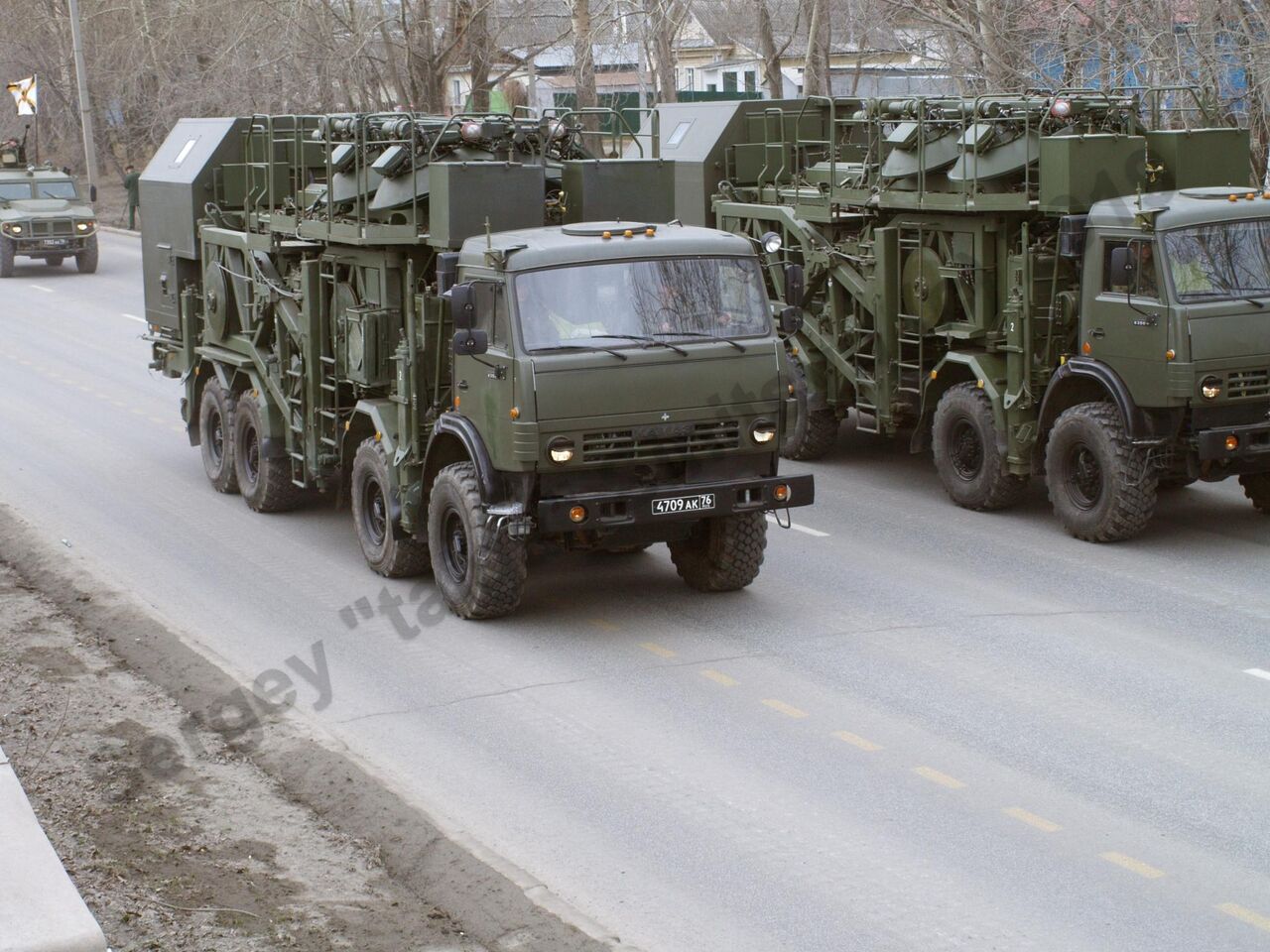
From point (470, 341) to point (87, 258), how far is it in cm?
2516

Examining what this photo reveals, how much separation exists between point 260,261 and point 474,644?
4708mm

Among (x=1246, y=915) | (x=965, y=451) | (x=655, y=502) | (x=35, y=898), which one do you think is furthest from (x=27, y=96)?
(x=1246, y=915)

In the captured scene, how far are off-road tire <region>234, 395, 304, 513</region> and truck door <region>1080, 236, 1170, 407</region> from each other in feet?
21.4

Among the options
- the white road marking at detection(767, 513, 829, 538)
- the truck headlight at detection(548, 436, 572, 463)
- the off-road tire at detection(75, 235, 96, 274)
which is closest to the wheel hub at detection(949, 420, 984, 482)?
the white road marking at detection(767, 513, 829, 538)

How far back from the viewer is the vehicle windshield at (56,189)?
113 ft

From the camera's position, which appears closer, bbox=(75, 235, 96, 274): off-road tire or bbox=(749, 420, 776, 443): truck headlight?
bbox=(749, 420, 776, 443): truck headlight

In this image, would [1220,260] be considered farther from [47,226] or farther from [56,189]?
[56,189]

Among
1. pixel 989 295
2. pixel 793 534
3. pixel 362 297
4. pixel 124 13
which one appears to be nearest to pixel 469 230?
pixel 362 297

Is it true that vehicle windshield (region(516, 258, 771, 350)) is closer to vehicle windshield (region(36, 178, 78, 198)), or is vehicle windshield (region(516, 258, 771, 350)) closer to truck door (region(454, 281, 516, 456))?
truck door (region(454, 281, 516, 456))

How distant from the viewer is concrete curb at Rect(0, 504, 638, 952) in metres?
7.29

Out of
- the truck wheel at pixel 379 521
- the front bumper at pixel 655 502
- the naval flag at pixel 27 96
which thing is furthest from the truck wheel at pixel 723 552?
the naval flag at pixel 27 96

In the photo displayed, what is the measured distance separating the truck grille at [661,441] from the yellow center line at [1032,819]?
144 inches

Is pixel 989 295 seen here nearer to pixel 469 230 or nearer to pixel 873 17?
pixel 469 230

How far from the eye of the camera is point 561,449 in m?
11.1
